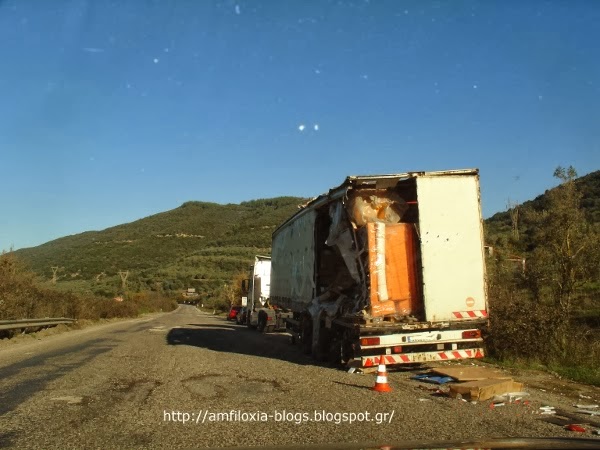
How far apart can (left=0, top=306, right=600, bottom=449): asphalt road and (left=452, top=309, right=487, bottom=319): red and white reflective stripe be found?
1340mm

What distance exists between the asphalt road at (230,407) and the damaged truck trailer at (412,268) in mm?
747

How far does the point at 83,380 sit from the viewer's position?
8375mm

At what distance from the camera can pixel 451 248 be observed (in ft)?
32.3

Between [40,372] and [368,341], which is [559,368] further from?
[40,372]

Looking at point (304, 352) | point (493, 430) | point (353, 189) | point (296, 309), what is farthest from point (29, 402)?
point (296, 309)

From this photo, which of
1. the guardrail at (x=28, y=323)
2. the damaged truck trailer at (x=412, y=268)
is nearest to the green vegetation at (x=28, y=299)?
the guardrail at (x=28, y=323)

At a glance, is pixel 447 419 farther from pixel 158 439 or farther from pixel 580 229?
pixel 580 229

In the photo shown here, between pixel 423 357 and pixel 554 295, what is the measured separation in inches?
307

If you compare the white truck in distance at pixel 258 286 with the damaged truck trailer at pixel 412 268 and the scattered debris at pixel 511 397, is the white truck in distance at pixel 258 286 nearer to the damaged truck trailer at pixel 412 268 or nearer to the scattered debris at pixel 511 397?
the damaged truck trailer at pixel 412 268

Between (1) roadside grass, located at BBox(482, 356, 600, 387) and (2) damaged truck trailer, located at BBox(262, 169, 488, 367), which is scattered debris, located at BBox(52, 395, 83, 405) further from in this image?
(1) roadside grass, located at BBox(482, 356, 600, 387)

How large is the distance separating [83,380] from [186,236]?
97812mm

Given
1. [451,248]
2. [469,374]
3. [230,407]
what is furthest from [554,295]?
[230,407]

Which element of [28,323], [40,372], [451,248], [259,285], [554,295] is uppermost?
[259,285]

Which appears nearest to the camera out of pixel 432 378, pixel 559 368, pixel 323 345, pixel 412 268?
pixel 432 378
